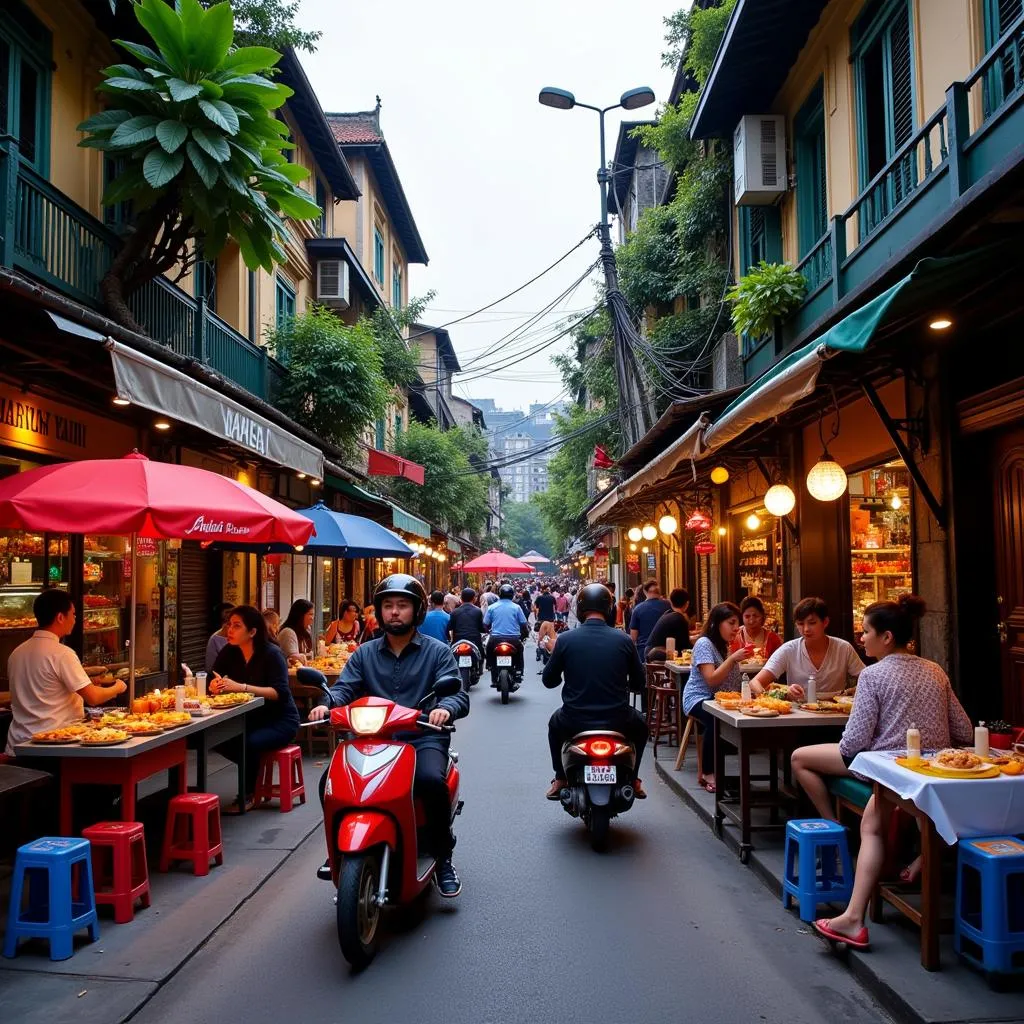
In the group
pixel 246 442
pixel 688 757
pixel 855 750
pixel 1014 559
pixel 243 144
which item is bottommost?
pixel 688 757

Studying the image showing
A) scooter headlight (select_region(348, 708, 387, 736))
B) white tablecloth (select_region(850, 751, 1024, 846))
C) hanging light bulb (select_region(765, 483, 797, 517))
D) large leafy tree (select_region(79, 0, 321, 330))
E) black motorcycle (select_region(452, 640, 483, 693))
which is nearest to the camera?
white tablecloth (select_region(850, 751, 1024, 846))

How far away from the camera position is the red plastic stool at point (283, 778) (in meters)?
8.48

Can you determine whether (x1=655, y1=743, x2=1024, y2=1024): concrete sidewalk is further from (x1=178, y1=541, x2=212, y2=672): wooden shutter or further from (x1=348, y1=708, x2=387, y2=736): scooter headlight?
(x1=178, y1=541, x2=212, y2=672): wooden shutter

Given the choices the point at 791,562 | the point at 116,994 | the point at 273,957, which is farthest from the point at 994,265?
the point at 791,562

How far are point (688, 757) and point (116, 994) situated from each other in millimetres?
7728

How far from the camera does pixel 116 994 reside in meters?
4.53

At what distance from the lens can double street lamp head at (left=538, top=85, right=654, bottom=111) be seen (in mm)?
19531

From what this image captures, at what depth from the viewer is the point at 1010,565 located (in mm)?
7574

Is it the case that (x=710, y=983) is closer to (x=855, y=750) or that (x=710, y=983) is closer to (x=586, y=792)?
(x=855, y=750)

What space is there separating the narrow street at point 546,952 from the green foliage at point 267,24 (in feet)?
37.6

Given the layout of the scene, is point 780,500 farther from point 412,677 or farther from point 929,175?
point 412,677

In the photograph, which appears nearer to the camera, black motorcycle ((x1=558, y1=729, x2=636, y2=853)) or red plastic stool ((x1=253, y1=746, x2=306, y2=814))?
black motorcycle ((x1=558, y1=729, x2=636, y2=853))

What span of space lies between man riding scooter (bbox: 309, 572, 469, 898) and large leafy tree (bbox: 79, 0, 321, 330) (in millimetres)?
5632

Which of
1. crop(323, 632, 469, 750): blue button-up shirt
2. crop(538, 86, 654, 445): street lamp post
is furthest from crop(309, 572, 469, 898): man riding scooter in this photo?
crop(538, 86, 654, 445): street lamp post
